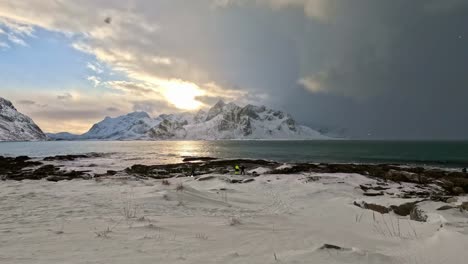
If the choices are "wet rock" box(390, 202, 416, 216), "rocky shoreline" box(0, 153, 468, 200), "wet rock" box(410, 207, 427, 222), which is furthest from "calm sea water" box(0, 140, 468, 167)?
"wet rock" box(410, 207, 427, 222)

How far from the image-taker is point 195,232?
675 cm

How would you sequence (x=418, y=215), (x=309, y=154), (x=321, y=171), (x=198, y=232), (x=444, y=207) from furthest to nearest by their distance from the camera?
(x=309, y=154) < (x=321, y=171) < (x=444, y=207) < (x=418, y=215) < (x=198, y=232)

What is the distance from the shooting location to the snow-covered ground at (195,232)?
4.99 meters

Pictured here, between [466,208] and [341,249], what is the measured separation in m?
8.44

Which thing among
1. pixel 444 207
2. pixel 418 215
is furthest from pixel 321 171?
pixel 418 215

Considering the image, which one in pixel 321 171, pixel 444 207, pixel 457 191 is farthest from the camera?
pixel 321 171

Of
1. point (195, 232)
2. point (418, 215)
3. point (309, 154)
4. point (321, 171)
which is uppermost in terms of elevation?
point (195, 232)

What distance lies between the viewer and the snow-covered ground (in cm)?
499

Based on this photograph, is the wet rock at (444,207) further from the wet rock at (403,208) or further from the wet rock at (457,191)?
the wet rock at (457,191)

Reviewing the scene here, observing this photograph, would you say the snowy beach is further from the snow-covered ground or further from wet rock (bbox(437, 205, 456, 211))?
wet rock (bbox(437, 205, 456, 211))

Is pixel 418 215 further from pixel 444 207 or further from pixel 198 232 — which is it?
pixel 198 232

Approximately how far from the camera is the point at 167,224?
7367mm

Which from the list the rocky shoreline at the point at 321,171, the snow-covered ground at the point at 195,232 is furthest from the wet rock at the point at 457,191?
the snow-covered ground at the point at 195,232

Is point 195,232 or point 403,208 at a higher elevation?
point 195,232
